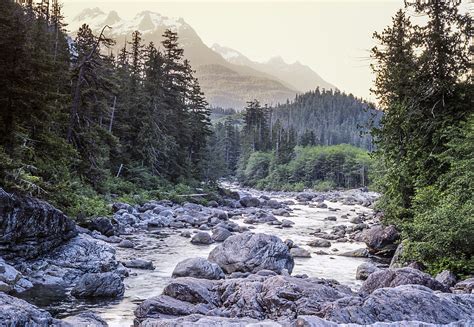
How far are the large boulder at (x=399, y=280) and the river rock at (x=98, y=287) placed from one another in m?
6.80

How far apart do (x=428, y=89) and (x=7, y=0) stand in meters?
18.0

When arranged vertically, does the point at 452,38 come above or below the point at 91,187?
above

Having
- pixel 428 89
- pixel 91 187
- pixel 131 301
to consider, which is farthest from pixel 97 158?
pixel 428 89

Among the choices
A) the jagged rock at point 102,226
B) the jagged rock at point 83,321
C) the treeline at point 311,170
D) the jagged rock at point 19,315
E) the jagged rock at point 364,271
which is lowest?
the treeline at point 311,170

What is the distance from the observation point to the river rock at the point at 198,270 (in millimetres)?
14469

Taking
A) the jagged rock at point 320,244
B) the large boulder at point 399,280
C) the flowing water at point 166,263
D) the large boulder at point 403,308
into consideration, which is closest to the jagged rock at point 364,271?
the flowing water at point 166,263

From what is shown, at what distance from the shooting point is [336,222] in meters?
35.5

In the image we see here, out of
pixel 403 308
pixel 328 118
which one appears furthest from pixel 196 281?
pixel 328 118

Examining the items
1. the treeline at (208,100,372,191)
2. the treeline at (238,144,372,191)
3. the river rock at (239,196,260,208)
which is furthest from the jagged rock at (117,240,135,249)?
the treeline at (238,144,372,191)

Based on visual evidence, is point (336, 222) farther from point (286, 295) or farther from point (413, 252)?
point (286, 295)

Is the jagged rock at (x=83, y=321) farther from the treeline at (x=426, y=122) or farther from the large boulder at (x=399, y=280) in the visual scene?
the treeline at (x=426, y=122)

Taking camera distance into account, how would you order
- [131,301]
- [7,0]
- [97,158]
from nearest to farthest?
[131,301] → [7,0] → [97,158]

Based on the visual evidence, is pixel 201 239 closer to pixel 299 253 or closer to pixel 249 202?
pixel 299 253

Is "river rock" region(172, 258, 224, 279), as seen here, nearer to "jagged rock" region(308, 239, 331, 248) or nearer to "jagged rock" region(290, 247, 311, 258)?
"jagged rock" region(290, 247, 311, 258)
